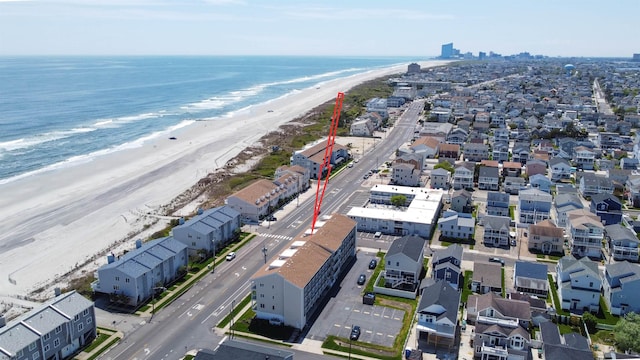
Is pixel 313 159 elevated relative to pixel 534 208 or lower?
elevated

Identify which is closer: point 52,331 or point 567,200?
point 52,331

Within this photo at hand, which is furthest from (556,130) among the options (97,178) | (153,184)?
(97,178)

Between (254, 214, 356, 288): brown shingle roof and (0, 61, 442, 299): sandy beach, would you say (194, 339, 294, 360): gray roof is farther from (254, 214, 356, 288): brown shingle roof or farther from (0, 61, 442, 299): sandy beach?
(0, 61, 442, 299): sandy beach

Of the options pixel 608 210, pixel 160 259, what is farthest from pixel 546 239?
pixel 160 259

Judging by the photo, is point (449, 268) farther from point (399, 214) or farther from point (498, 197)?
point (498, 197)

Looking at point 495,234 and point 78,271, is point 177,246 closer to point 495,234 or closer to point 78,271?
point 78,271

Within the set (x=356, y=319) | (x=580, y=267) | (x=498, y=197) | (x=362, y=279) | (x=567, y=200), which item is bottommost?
(x=356, y=319)
